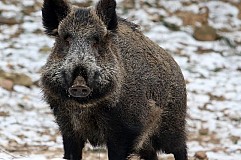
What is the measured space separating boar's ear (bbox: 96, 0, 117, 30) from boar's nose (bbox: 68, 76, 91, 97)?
2.97 feet

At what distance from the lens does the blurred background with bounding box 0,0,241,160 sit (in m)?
8.25

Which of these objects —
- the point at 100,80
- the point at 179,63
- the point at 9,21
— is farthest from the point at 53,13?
the point at 9,21

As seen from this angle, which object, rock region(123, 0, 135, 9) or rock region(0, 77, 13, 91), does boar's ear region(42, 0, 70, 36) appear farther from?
rock region(123, 0, 135, 9)

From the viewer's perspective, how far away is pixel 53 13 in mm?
5035

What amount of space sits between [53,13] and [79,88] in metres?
1.03

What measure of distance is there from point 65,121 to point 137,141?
70cm

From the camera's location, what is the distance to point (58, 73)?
465 centimetres

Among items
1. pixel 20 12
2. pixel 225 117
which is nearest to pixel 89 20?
pixel 225 117

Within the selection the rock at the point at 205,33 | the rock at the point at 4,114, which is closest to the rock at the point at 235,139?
the rock at the point at 4,114

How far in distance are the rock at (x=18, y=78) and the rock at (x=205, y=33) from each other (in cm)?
459

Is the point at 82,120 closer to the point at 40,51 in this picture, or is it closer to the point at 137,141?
the point at 137,141

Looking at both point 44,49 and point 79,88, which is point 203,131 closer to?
point 44,49

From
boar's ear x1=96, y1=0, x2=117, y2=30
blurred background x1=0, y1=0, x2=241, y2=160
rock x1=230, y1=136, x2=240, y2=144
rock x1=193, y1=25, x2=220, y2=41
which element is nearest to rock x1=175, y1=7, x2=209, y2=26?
blurred background x1=0, y1=0, x2=241, y2=160

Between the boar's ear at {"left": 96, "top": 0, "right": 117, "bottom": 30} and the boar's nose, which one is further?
the boar's ear at {"left": 96, "top": 0, "right": 117, "bottom": 30}
